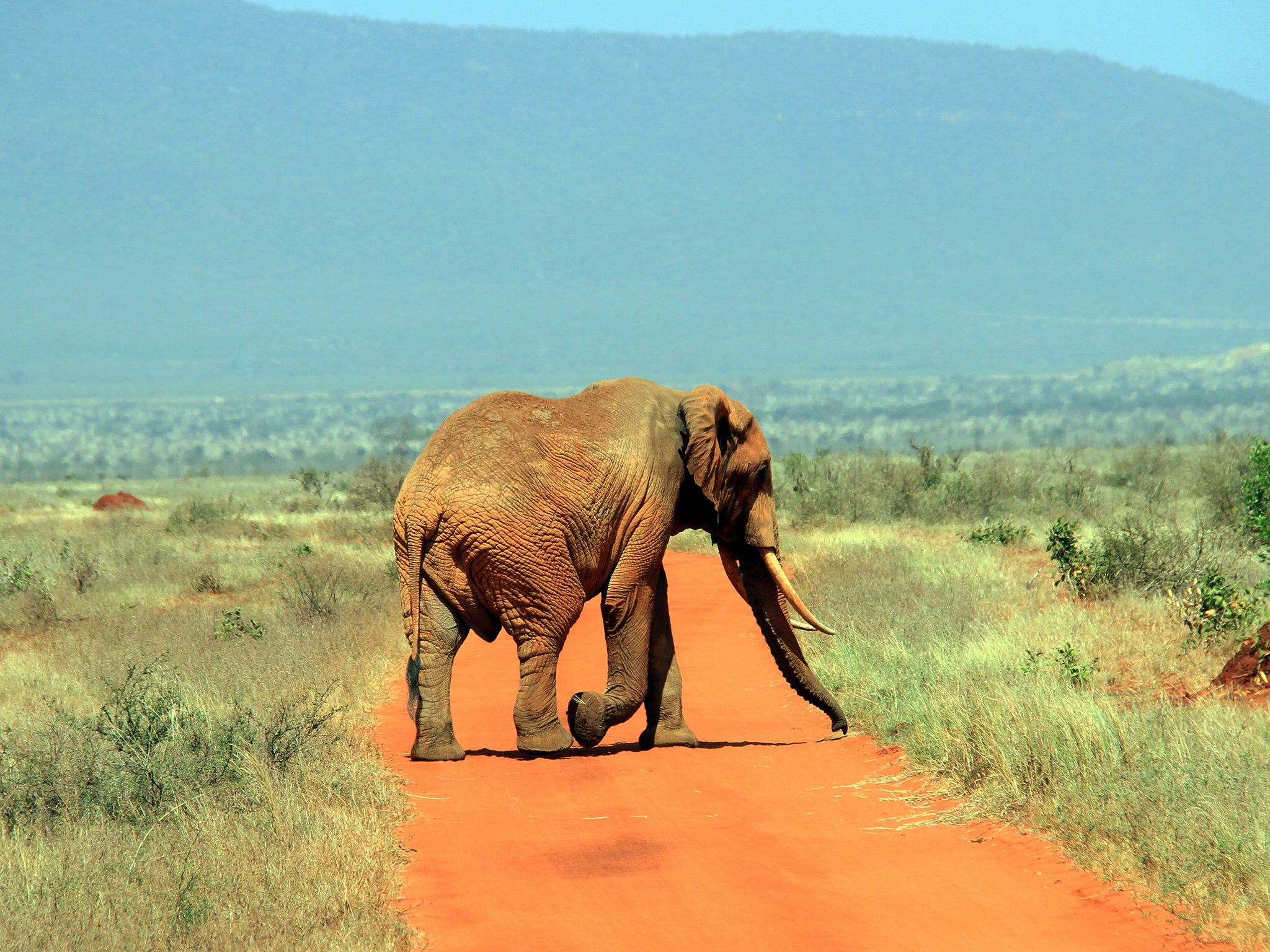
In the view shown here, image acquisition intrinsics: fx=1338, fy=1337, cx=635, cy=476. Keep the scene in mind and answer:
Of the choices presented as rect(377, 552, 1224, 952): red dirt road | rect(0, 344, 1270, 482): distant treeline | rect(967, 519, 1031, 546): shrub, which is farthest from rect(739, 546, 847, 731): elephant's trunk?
rect(0, 344, 1270, 482): distant treeline

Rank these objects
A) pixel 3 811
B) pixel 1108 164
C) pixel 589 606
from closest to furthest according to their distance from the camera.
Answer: pixel 3 811, pixel 589 606, pixel 1108 164

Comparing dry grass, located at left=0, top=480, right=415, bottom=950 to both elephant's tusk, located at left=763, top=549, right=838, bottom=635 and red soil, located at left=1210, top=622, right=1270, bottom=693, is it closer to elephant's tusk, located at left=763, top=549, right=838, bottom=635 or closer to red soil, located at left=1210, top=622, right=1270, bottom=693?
elephant's tusk, located at left=763, top=549, right=838, bottom=635

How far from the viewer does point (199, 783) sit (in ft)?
23.7

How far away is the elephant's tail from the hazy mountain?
115451 mm

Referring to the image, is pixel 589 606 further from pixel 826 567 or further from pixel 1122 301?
pixel 1122 301

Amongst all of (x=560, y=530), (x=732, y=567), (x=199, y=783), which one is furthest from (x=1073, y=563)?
(x=199, y=783)

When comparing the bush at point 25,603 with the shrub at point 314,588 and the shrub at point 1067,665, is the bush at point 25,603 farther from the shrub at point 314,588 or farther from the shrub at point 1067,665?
the shrub at point 1067,665

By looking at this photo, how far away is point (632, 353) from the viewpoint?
140m

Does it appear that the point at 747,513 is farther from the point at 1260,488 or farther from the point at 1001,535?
the point at 1001,535

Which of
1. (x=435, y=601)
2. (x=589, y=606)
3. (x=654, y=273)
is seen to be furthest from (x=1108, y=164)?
(x=435, y=601)

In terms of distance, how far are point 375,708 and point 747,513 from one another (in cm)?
355

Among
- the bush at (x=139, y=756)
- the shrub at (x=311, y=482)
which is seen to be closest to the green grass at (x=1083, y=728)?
the bush at (x=139, y=756)

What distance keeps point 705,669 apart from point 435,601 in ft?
15.7

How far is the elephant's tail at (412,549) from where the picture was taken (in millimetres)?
8375
